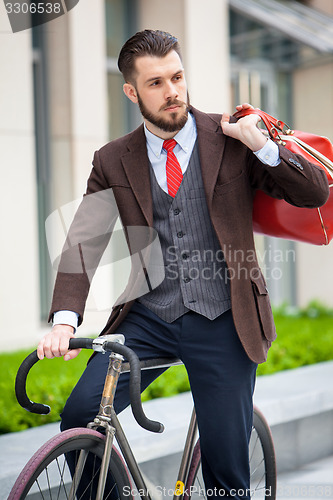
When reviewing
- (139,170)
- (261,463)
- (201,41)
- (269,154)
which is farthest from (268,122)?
(201,41)

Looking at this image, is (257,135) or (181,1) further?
(181,1)

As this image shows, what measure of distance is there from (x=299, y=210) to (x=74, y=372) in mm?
3288

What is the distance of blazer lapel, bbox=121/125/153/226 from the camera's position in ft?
7.39

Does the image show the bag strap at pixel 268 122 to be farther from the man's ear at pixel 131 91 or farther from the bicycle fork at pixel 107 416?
the bicycle fork at pixel 107 416

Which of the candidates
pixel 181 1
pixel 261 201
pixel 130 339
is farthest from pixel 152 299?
pixel 181 1

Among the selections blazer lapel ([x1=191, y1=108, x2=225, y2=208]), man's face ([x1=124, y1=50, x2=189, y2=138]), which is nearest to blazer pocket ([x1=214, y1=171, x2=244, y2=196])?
blazer lapel ([x1=191, y1=108, x2=225, y2=208])

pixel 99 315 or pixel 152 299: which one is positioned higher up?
pixel 152 299

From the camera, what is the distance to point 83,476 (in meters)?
2.13

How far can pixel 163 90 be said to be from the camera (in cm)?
221

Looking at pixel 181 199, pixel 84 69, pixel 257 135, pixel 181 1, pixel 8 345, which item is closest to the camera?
pixel 257 135

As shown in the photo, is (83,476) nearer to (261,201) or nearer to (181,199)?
(181,199)

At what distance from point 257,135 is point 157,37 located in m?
0.47

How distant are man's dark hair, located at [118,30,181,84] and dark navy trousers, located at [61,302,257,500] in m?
0.85

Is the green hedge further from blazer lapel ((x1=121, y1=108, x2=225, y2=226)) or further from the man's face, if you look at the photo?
the man's face
